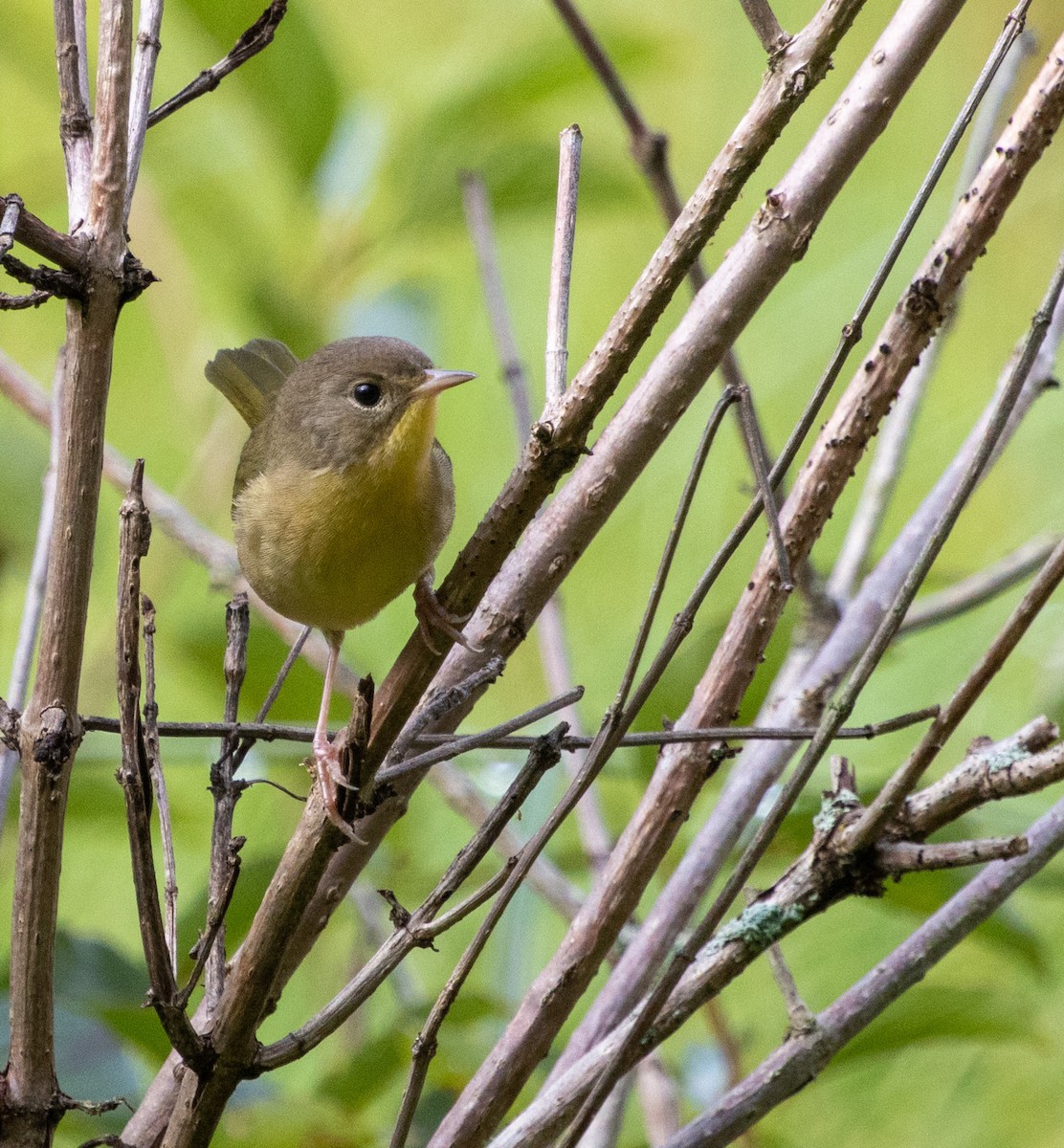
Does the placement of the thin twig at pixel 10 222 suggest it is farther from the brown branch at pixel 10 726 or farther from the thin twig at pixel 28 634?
the thin twig at pixel 28 634

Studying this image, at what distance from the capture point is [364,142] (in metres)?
3.24

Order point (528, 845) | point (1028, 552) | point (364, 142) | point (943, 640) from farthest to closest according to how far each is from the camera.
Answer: point (364, 142)
point (943, 640)
point (1028, 552)
point (528, 845)

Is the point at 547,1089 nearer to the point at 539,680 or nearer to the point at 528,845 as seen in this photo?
the point at 528,845

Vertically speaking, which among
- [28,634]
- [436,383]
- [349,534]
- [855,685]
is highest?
[436,383]

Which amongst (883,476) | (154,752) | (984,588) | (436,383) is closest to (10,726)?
(154,752)

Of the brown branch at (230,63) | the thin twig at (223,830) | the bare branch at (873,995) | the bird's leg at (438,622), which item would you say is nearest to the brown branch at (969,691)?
the bare branch at (873,995)

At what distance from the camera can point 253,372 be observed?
7.33ft

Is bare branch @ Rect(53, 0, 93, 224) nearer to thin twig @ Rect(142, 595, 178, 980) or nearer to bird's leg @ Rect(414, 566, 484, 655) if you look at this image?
thin twig @ Rect(142, 595, 178, 980)

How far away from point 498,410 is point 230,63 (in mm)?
2537

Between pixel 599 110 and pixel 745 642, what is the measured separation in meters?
3.10

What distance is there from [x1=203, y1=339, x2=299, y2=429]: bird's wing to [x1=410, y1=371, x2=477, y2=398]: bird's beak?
453 millimetres

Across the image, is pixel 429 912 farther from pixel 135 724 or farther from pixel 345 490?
pixel 345 490

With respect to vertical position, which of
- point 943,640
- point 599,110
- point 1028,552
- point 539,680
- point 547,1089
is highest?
point 599,110

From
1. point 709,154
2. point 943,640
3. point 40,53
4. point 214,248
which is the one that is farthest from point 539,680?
point 40,53
